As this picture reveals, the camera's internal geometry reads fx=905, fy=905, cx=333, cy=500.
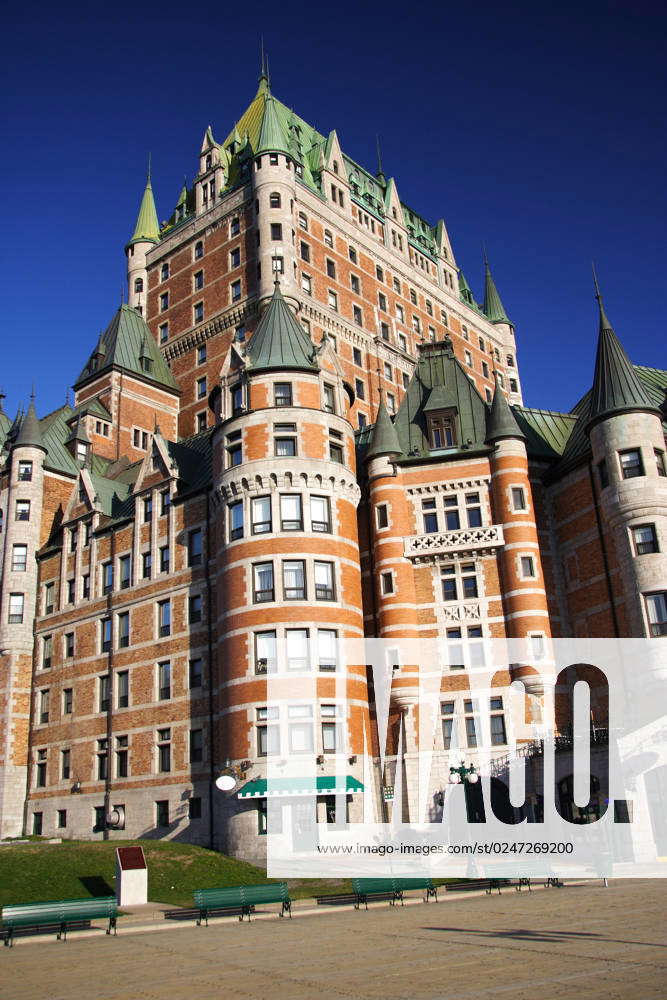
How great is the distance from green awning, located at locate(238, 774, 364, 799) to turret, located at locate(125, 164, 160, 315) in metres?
52.0

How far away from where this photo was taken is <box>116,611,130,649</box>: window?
175 ft

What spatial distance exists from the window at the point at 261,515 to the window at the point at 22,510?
21.8m

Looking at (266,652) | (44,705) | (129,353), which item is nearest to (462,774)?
(266,652)

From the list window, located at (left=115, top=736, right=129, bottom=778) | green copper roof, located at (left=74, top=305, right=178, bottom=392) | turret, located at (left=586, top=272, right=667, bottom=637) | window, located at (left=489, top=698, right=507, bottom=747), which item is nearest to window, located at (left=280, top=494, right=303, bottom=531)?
window, located at (left=489, top=698, right=507, bottom=747)

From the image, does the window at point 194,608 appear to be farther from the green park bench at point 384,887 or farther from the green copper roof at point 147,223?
the green copper roof at point 147,223

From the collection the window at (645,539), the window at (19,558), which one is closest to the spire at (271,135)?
the window at (19,558)

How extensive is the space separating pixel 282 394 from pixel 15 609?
2478 centimetres

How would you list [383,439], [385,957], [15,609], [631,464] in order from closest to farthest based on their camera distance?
1. [385,957]
2. [631,464]
3. [383,439]
4. [15,609]

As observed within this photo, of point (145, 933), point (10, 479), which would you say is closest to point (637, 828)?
point (145, 933)

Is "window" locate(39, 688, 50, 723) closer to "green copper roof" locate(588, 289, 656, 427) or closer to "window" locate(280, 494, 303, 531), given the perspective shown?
"window" locate(280, 494, 303, 531)

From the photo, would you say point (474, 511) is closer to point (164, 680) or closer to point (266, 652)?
point (266, 652)

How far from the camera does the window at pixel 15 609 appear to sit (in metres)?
59.2

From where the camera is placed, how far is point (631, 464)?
1804 inches

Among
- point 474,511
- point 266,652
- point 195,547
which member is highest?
point 474,511
